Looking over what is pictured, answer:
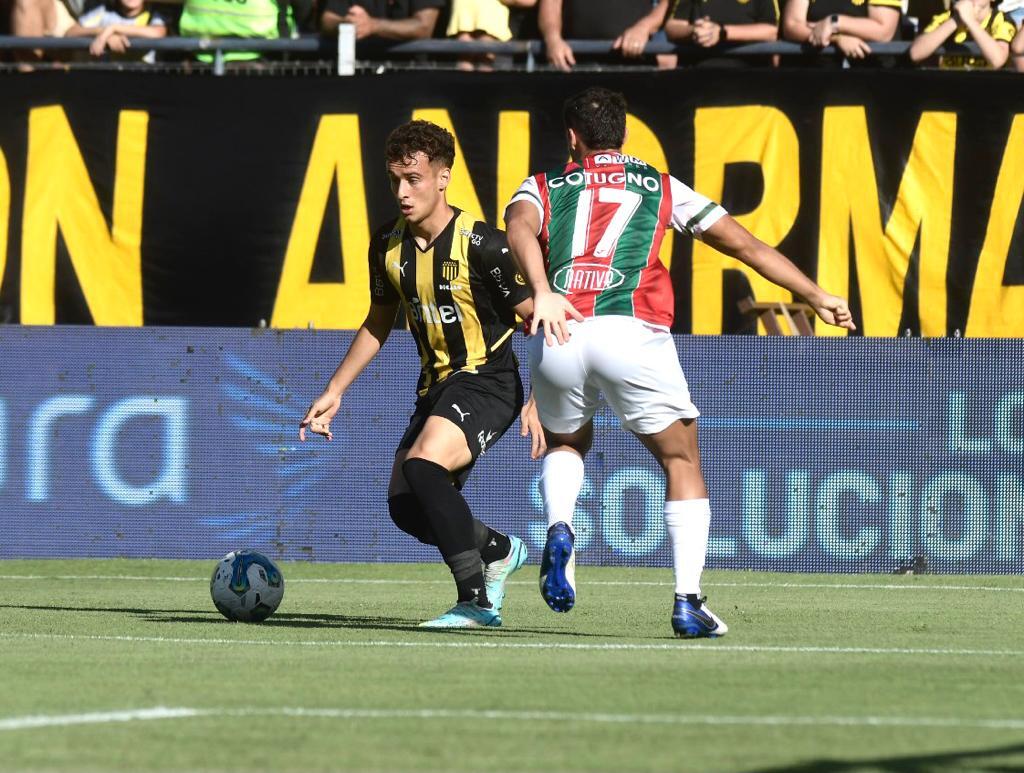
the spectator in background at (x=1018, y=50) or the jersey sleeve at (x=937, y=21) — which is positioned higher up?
the jersey sleeve at (x=937, y=21)

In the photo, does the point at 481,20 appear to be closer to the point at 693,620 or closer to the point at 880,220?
the point at 880,220

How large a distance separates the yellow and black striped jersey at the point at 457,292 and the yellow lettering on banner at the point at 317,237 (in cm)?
569

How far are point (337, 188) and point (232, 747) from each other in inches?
389

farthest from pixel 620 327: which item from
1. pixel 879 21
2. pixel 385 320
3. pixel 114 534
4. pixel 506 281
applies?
pixel 879 21

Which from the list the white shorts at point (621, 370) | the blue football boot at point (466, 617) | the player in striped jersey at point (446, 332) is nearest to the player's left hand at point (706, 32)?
the player in striped jersey at point (446, 332)

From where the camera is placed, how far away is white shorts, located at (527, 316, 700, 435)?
7156mm

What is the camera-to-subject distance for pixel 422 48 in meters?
14.2

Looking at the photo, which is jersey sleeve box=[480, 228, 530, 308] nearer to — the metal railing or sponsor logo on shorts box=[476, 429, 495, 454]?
sponsor logo on shorts box=[476, 429, 495, 454]

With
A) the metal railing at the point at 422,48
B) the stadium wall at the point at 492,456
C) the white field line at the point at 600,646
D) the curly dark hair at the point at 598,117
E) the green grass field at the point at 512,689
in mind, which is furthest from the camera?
the metal railing at the point at 422,48

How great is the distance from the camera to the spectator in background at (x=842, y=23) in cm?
1383

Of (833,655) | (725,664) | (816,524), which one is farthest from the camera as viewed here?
(816,524)

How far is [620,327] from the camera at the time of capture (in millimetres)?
7211

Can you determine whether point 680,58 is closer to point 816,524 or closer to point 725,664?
point 816,524

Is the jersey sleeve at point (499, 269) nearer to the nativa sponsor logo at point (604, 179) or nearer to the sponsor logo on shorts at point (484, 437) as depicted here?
the sponsor logo on shorts at point (484, 437)
